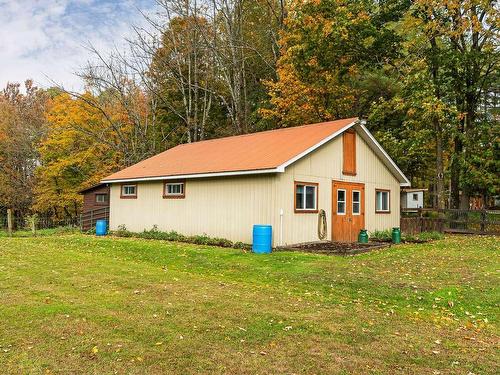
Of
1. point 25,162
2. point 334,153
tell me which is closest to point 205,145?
point 334,153

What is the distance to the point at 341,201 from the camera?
1719cm

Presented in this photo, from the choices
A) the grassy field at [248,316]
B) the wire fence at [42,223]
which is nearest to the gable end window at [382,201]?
the grassy field at [248,316]

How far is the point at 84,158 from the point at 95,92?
6.26 m

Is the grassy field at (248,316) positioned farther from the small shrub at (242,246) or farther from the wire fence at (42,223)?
the wire fence at (42,223)

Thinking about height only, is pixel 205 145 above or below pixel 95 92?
below

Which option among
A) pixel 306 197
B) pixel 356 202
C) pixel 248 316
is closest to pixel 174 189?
pixel 306 197

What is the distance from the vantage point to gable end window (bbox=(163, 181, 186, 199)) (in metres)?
17.9

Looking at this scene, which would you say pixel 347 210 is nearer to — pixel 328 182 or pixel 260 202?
pixel 328 182

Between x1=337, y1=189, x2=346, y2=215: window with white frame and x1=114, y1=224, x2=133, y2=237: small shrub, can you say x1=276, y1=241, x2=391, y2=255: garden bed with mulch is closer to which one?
x1=337, y1=189, x2=346, y2=215: window with white frame

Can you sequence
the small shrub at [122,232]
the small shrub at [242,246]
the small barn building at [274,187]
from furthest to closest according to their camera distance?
the small shrub at [122,232] < the small barn building at [274,187] < the small shrub at [242,246]

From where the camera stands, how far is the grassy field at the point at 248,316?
4.54m

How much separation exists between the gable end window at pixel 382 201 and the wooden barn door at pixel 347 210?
51.1 inches

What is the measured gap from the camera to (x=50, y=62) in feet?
96.3

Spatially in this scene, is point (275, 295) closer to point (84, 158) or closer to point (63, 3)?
point (63, 3)
